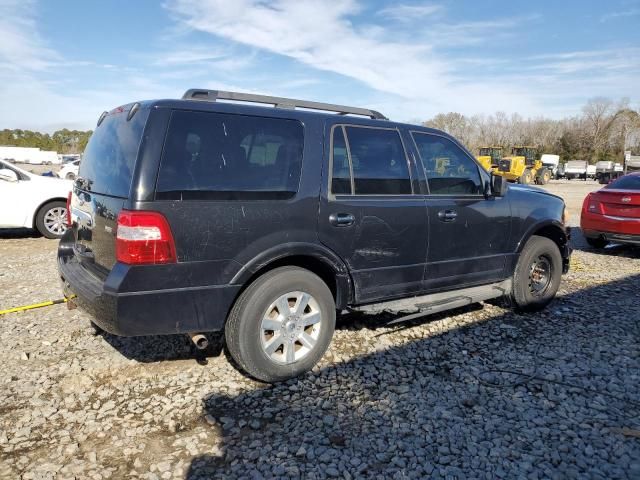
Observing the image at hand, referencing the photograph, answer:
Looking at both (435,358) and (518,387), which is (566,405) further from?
(435,358)

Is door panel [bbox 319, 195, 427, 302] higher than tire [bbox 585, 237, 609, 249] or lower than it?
higher

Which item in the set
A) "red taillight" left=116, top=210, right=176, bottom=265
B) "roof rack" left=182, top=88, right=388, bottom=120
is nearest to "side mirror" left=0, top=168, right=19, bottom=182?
"roof rack" left=182, top=88, right=388, bottom=120

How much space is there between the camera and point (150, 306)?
2.94 m

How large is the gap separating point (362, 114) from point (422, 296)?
173 cm

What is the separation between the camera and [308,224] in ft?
11.2

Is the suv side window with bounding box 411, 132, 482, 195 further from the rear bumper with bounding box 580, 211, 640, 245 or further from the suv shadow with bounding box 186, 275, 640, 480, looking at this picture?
the rear bumper with bounding box 580, 211, 640, 245

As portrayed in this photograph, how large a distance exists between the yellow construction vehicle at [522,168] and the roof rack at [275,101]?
23.8m

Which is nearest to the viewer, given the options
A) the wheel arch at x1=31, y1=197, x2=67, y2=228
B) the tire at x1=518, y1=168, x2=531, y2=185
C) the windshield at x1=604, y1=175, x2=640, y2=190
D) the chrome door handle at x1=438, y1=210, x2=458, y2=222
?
the chrome door handle at x1=438, y1=210, x2=458, y2=222

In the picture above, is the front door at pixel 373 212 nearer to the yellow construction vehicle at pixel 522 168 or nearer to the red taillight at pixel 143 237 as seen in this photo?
the red taillight at pixel 143 237

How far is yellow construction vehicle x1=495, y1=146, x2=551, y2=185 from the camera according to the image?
92.1ft

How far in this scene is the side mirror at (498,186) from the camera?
4.52 meters

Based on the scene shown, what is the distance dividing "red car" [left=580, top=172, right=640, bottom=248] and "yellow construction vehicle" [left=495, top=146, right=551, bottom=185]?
59.5 ft

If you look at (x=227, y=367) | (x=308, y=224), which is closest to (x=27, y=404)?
(x=227, y=367)

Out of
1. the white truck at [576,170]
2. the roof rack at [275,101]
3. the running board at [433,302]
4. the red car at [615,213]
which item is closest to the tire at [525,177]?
the white truck at [576,170]
